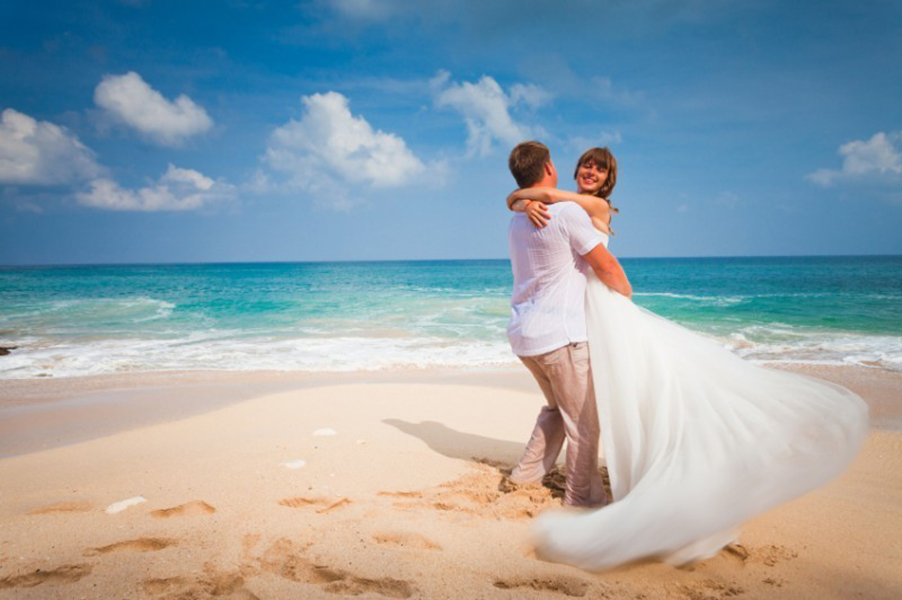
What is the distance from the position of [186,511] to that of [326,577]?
4.26ft

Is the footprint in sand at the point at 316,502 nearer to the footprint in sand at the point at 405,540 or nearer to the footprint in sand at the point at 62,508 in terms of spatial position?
the footprint in sand at the point at 405,540

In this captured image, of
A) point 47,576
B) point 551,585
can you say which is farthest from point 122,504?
point 551,585

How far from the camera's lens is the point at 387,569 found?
8.27 feet

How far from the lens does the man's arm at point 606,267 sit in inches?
117

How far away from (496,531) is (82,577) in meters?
2.10

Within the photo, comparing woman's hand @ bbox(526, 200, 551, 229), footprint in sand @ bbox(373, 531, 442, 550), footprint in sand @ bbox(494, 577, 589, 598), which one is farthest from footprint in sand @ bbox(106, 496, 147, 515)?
woman's hand @ bbox(526, 200, 551, 229)

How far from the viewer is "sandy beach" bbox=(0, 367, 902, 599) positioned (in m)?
2.40

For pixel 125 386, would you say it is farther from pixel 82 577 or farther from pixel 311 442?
pixel 82 577

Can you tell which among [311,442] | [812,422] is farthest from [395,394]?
[812,422]

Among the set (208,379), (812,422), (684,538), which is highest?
(812,422)

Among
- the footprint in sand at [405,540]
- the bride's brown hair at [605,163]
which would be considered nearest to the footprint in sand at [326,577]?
the footprint in sand at [405,540]

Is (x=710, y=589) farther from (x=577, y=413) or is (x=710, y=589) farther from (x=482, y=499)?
(x=482, y=499)

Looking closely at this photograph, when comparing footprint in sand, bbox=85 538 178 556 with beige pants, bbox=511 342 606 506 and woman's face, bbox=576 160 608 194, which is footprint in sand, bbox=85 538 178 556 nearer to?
beige pants, bbox=511 342 606 506

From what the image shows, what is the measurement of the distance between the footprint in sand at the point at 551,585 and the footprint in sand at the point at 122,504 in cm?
247
